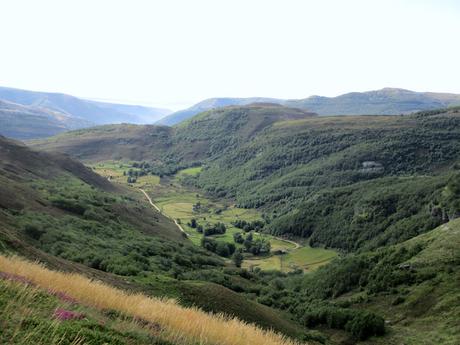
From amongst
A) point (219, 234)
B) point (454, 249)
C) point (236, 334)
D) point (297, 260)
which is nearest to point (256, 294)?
point (454, 249)

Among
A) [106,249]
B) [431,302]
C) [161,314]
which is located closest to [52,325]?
[161,314]

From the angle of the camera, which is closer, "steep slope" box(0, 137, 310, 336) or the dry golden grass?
the dry golden grass

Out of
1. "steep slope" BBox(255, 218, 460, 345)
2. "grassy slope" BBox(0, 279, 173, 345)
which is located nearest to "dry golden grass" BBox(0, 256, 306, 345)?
"grassy slope" BBox(0, 279, 173, 345)

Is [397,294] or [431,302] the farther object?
[397,294]

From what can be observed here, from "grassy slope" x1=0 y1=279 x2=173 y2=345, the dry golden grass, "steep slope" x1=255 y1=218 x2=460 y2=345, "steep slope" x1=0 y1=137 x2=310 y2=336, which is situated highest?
"grassy slope" x1=0 y1=279 x2=173 y2=345

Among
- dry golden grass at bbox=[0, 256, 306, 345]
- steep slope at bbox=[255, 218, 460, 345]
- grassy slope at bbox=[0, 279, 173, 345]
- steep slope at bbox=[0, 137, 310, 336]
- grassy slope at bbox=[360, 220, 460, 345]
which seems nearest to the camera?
grassy slope at bbox=[0, 279, 173, 345]

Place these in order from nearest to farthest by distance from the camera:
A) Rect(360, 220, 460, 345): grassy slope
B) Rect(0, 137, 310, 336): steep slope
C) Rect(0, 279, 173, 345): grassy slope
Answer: Rect(0, 279, 173, 345): grassy slope < Rect(0, 137, 310, 336): steep slope < Rect(360, 220, 460, 345): grassy slope

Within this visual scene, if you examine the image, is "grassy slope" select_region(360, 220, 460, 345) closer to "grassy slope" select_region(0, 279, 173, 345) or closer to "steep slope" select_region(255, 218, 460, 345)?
"steep slope" select_region(255, 218, 460, 345)

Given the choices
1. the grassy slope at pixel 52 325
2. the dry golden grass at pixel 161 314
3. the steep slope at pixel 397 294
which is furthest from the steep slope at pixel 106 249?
the grassy slope at pixel 52 325

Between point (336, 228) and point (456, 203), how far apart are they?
51.9 metres

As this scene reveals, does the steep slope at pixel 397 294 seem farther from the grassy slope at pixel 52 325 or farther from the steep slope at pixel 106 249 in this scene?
the grassy slope at pixel 52 325

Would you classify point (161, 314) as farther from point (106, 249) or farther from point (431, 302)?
point (431, 302)

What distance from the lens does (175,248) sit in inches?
3073

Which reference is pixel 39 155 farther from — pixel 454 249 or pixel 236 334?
pixel 236 334
